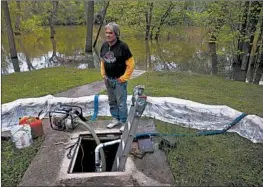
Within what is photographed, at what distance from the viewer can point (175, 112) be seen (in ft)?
15.2

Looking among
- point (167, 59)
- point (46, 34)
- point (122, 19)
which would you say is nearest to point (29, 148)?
point (167, 59)

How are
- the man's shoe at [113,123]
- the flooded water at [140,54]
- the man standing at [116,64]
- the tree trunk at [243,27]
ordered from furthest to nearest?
the flooded water at [140,54] < the tree trunk at [243,27] < the man's shoe at [113,123] < the man standing at [116,64]

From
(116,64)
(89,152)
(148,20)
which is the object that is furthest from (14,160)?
(148,20)

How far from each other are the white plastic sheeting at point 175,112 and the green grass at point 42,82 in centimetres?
126

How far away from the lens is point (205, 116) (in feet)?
14.6

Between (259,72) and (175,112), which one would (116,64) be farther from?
(259,72)

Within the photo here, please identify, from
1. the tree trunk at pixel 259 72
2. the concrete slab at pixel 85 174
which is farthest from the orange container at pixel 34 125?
the tree trunk at pixel 259 72

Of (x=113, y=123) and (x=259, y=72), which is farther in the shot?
(x=259, y=72)

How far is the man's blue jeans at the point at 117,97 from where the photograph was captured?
379 cm

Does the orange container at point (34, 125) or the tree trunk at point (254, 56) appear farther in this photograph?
the tree trunk at point (254, 56)

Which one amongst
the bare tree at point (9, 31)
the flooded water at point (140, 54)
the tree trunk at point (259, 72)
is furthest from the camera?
the flooded water at point (140, 54)

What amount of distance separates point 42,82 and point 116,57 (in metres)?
4.35

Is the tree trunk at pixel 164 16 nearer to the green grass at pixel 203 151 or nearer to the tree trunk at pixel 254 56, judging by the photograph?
the tree trunk at pixel 254 56

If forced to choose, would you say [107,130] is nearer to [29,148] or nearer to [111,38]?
[29,148]
